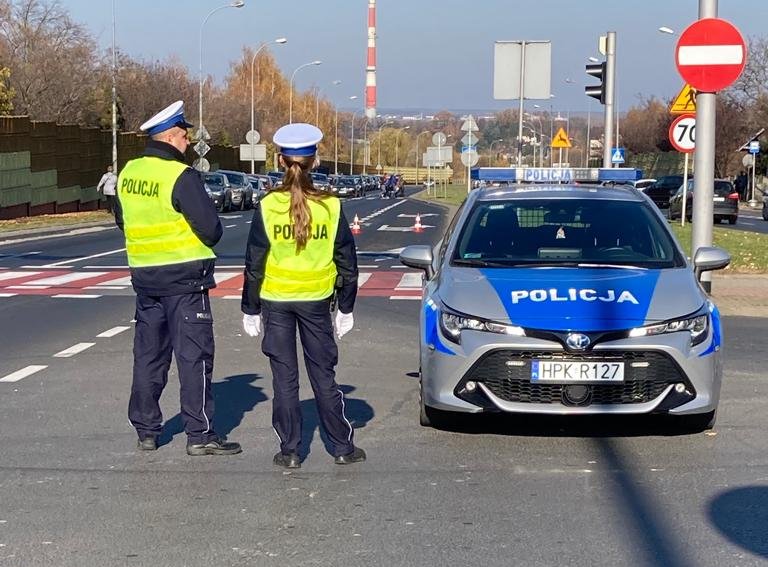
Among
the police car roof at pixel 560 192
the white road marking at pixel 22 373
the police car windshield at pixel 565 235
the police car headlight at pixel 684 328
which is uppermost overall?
the police car roof at pixel 560 192

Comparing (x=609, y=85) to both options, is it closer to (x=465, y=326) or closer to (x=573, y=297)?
(x=573, y=297)

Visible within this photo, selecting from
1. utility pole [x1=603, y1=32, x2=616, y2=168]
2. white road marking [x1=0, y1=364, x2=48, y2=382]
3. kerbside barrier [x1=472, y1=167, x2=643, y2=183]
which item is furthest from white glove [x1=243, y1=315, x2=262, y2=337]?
utility pole [x1=603, y1=32, x2=616, y2=168]

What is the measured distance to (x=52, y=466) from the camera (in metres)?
7.09

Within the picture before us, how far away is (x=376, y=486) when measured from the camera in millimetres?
6668

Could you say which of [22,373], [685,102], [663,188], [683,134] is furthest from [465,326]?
[663,188]

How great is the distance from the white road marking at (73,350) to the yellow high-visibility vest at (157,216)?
4.46 meters

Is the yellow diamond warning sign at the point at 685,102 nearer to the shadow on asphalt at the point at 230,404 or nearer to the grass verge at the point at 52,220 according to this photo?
the shadow on asphalt at the point at 230,404

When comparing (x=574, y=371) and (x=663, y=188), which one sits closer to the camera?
(x=574, y=371)

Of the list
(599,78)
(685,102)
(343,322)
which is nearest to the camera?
(343,322)

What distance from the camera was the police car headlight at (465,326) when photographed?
24.4ft

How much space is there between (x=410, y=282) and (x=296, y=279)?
12230 millimetres

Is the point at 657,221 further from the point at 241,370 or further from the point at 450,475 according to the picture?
the point at 241,370

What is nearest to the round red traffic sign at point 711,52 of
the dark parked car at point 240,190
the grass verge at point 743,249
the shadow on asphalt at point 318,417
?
the grass verge at point 743,249

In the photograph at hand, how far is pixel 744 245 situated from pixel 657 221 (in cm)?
1663
